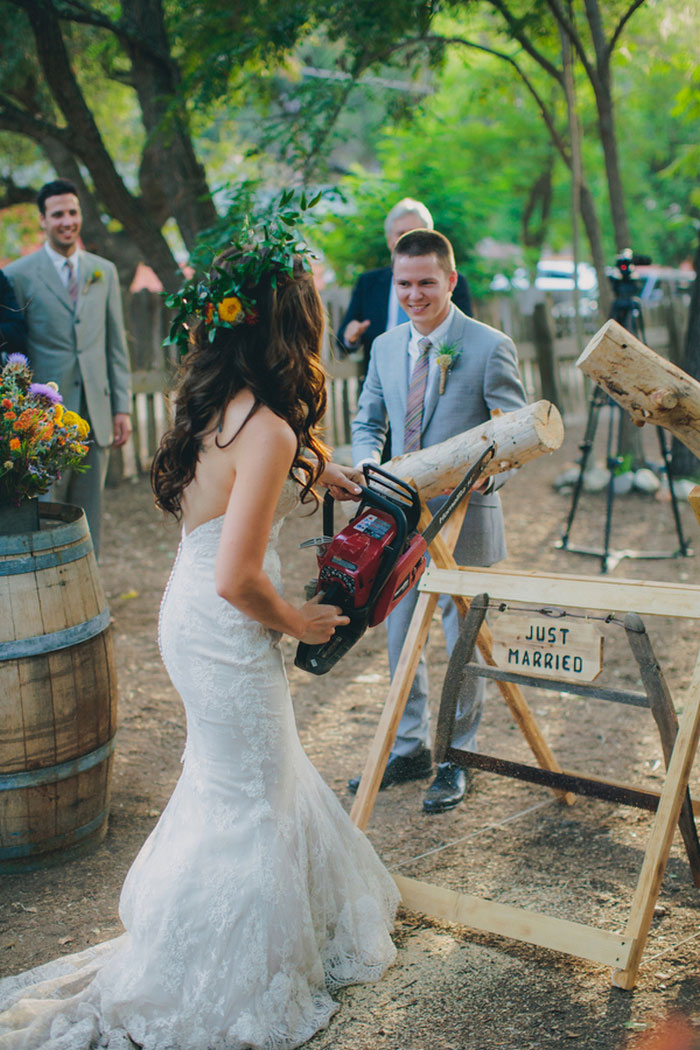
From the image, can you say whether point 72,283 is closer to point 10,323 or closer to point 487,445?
point 10,323

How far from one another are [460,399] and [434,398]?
0.11 metres

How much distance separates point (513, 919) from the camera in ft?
9.29

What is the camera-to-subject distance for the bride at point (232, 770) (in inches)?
91.5

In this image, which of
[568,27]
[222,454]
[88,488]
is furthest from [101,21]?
[222,454]

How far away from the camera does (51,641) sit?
10.7ft

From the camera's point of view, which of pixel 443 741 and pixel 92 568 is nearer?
pixel 443 741

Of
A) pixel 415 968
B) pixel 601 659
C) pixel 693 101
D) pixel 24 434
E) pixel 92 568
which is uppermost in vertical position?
pixel 693 101

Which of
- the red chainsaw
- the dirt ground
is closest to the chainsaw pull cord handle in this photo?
the red chainsaw

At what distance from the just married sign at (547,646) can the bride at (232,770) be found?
727 millimetres

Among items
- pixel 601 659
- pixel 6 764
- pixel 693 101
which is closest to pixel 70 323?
pixel 6 764

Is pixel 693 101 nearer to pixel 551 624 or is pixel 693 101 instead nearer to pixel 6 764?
pixel 551 624

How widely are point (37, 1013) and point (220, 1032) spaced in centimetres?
49

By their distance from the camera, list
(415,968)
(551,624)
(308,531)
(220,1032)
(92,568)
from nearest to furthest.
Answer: (220,1032) < (415,968) < (551,624) < (92,568) < (308,531)

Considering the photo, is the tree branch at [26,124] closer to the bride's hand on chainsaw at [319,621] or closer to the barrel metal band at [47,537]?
the barrel metal band at [47,537]
